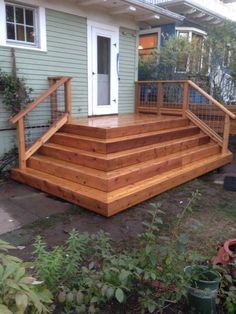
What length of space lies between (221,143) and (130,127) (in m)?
2.22

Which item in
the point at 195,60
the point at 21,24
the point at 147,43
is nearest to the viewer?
the point at 21,24

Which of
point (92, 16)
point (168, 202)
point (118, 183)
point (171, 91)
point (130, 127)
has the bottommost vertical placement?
point (168, 202)

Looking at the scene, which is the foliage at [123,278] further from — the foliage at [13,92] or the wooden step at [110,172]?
the foliage at [13,92]

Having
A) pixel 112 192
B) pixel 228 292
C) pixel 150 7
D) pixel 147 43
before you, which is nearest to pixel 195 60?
pixel 150 7

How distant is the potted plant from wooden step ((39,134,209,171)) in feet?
7.47

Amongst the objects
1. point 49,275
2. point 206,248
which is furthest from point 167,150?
point 49,275

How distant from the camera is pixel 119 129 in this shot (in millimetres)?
4758

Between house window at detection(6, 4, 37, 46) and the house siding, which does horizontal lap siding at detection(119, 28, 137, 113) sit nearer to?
the house siding

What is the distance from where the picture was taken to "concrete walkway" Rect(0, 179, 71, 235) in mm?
3510

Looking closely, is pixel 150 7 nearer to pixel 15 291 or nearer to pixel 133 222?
pixel 133 222

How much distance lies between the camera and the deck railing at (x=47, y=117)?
492 cm

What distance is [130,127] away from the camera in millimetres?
5012

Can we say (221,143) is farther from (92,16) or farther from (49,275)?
(49,275)

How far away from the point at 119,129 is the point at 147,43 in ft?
20.9
